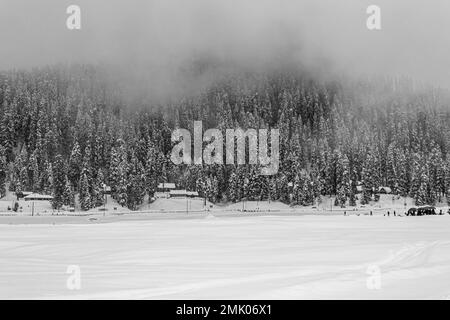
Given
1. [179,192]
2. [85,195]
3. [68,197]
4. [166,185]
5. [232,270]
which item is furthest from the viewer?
[166,185]

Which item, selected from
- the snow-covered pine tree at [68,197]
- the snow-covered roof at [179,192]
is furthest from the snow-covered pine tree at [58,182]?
the snow-covered roof at [179,192]

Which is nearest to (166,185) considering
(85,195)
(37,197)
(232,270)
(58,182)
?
(58,182)

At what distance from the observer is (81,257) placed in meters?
25.7

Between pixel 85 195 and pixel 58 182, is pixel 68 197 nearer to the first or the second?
pixel 85 195

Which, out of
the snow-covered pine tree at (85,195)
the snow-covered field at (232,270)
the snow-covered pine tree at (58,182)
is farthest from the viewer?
the snow-covered pine tree at (58,182)

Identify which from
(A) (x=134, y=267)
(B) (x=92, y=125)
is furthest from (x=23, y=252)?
(B) (x=92, y=125)

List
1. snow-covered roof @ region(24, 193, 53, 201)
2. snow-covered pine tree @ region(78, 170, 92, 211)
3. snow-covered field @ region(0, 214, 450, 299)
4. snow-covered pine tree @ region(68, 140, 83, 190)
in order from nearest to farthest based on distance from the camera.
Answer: snow-covered field @ region(0, 214, 450, 299)
snow-covered pine tree @ region(78, 170, 92, 211)
snow-covered roof @ region(24, 193, 53, 201)
snow-covered pine tree @ region(68, 140, 83, 190)

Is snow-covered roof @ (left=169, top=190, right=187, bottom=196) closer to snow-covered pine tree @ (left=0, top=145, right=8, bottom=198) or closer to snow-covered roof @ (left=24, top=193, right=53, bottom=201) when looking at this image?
snow-covered roof @ (left=24, top=193, right=53, bottom=201)

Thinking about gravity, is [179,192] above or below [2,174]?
below

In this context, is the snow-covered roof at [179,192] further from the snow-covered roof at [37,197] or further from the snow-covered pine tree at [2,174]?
the snow-covered pine tree at [2,174]

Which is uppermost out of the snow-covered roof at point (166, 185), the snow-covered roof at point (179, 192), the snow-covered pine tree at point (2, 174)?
the snow-covered pine tree at point (2, 174)

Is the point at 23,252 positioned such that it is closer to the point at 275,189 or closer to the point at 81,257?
the point at 81,257

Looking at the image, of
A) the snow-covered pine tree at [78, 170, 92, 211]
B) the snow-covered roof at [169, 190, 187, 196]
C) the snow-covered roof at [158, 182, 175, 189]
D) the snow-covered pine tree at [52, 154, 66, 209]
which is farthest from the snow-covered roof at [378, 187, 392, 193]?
the snow-covered pine tree at [52, 154, 66, 209]

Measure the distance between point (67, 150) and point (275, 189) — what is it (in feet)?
302
